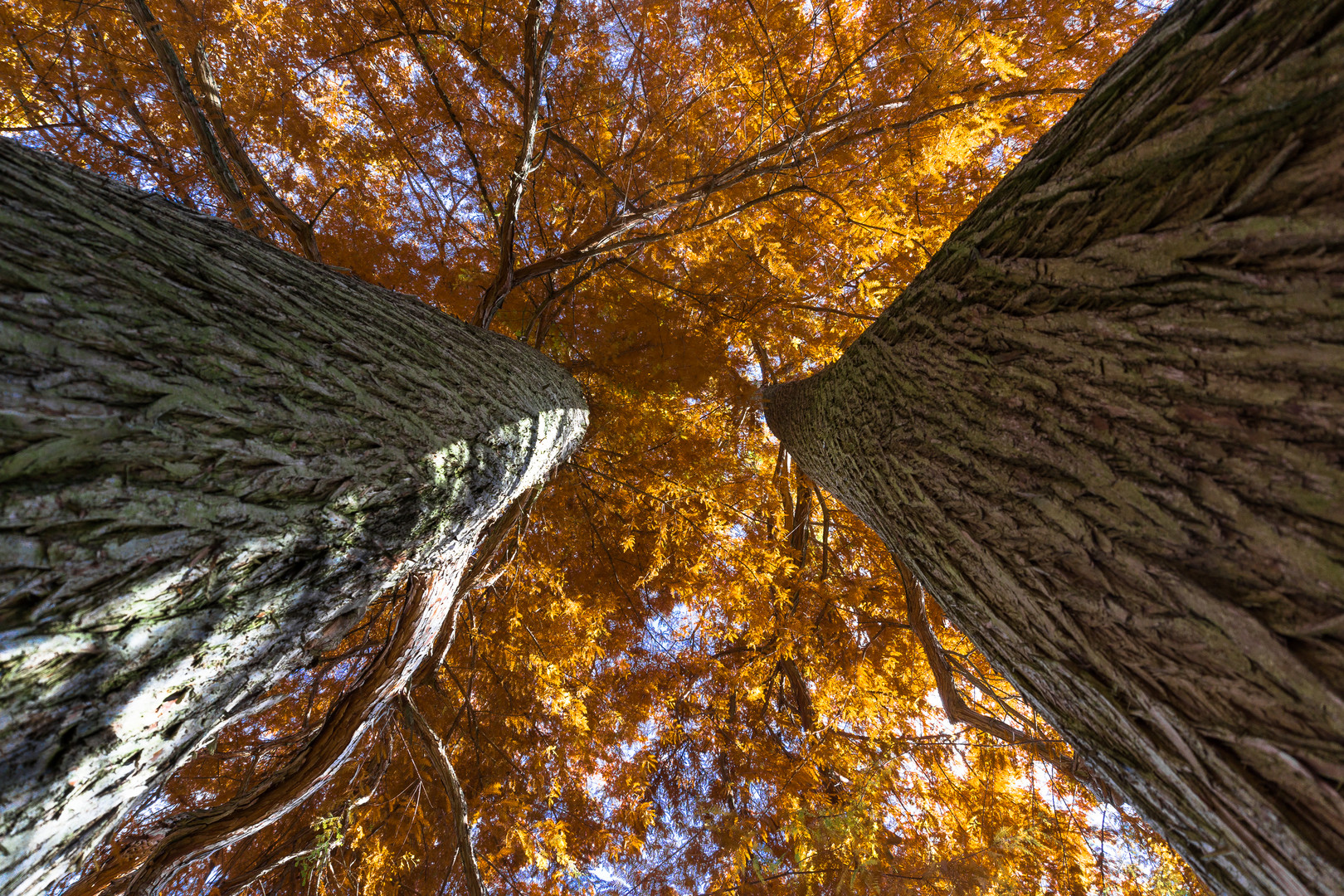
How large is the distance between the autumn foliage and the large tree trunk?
1787 millimetres

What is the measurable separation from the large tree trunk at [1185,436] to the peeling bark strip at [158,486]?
4.86ft

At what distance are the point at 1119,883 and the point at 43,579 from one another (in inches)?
237

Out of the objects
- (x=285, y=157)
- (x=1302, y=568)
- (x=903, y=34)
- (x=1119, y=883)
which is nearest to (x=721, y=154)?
(x=903, y=34)

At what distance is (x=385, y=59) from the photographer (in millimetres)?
3719

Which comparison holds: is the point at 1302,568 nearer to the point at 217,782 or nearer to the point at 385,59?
the point at 385,59

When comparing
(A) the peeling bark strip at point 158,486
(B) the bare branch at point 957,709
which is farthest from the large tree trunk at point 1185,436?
(B) the bare branch at point 957,709

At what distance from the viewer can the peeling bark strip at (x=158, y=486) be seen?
2.31 feet

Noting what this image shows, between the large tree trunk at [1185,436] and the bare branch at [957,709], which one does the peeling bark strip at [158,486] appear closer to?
the large tree trunk at [1185,436]

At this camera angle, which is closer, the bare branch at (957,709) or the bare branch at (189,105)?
the bare branch at (189,105)

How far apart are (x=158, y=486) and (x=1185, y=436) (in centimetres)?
169

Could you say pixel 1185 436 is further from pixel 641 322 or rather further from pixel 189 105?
pixel 641 322

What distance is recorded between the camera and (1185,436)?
2.71ft

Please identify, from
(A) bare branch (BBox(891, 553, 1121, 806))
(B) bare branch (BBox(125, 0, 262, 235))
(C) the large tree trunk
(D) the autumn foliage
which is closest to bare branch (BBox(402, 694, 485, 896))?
(D) the autumn foliage

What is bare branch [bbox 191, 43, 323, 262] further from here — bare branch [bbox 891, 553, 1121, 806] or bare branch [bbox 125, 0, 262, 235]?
bare branch [bbox 891, 553, 1121, 806]
